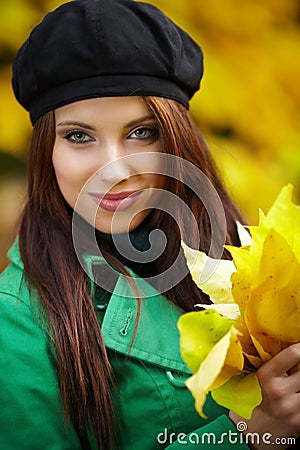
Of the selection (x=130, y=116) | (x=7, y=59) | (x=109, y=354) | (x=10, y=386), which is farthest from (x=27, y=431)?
(x=7, y=59)

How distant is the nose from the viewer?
5.18ft

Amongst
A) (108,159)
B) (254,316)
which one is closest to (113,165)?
(108,159)

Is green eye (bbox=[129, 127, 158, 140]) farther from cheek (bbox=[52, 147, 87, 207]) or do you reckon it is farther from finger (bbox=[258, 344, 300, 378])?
finger (bbox=[258, 344, 300, 378])

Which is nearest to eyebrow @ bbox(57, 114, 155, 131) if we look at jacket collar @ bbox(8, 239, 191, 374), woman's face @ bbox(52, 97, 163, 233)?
woman's face @ bbox(52, 97, 163, 233)

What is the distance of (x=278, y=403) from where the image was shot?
1285mm

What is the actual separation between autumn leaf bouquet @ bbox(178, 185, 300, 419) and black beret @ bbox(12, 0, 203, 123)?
0.49 meters

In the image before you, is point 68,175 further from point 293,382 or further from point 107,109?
point 293,382

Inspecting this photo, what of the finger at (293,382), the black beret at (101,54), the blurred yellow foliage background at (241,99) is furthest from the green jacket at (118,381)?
the blurred yellow foliage background at (241,99)

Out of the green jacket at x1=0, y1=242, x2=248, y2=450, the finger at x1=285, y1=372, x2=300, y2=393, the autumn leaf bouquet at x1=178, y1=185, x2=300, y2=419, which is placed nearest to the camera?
the autumn leaf bouquet at x1=178, y1=185, x2=300, y2=419

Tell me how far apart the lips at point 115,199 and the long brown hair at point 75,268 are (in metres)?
0.11

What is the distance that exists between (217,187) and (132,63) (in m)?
0.46

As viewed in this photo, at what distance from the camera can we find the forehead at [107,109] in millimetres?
1575

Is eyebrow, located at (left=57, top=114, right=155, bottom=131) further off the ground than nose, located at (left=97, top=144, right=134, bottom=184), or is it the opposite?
eyebrow, located at (left=57, top=114, right=155, bottom=131)

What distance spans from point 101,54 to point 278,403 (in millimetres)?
740
